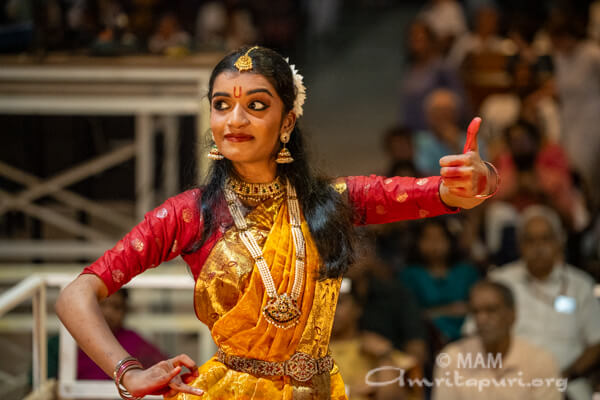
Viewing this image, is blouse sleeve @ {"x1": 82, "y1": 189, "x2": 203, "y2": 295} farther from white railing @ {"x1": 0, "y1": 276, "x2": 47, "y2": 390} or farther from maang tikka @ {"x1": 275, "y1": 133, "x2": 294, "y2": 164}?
white railing @ {"x1": 0, "y1": 276, "x2": 47, "y2": 390}

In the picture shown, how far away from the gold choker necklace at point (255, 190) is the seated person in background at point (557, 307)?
1431 millimetres

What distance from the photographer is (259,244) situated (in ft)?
6.68

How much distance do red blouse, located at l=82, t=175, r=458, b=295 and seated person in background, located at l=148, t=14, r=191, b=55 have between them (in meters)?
1.99

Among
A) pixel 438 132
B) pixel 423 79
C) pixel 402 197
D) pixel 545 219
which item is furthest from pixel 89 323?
pixel 423 79

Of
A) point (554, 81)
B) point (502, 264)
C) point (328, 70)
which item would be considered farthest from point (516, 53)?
point (502, 264)

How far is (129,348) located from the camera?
287 centimetres

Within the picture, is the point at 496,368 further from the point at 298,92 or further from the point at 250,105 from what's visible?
the point at 250,105

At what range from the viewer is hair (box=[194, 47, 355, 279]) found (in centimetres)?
204

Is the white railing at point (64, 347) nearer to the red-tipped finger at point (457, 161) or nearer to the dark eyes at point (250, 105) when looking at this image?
the dark eyes at point (250, 105)

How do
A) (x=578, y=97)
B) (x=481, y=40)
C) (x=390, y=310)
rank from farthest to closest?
(x=481, y=40), (x=578, y=97), (x=390, y=310)

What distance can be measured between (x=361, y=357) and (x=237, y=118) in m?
1.58

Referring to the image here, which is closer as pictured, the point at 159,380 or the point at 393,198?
Result: the point at 159,380

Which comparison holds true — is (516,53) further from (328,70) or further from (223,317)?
(223,317)

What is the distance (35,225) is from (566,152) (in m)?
3.70
